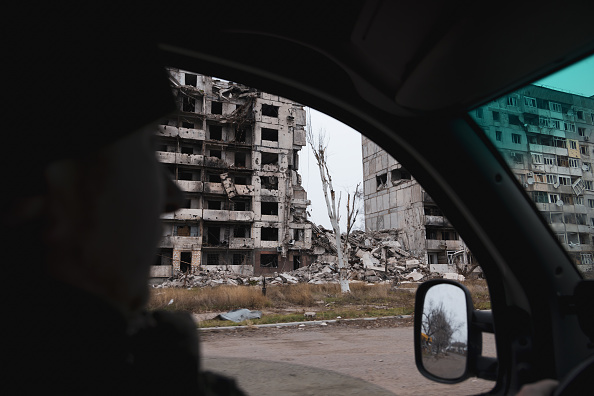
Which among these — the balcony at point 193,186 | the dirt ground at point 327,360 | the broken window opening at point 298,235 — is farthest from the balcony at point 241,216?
the dirt ground at point 327,360

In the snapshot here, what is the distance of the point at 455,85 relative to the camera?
1.29m

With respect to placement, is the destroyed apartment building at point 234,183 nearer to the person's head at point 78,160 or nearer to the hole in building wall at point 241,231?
the hole in building wall at point 241,231

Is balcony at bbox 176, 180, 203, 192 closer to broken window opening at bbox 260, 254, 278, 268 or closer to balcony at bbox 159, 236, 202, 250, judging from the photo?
balcony at bbox 159, 236, 202, 250

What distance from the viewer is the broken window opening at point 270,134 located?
104 ft

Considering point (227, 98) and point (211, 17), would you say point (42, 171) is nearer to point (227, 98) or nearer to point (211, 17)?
point (211, 17)

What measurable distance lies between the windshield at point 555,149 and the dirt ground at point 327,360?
0.47m

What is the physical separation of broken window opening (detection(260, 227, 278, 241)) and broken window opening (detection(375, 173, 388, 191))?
12.6 meters

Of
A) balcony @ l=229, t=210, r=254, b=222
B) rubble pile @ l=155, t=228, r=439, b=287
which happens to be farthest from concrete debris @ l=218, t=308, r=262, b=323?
balcony @ l=229, t=210, r=254, b=222

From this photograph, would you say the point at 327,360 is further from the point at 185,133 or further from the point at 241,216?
the point at 185,133

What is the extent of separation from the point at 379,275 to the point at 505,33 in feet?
88.5

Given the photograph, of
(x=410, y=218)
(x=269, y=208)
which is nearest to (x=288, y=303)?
(x=269, y=208)

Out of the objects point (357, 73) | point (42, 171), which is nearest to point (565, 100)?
point (357, 73)

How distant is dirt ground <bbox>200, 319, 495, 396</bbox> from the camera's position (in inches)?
140

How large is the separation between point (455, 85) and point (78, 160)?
46.2 inches
